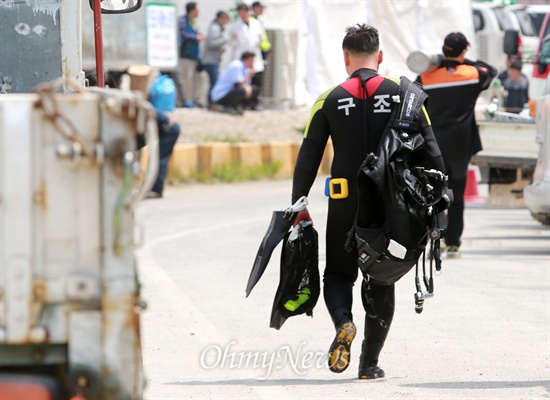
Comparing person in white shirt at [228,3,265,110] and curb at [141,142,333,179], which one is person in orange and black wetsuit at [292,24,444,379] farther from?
person in white shirt at [228,3,265,110]

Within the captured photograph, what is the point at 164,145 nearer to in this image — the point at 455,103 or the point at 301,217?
the point at 455,103

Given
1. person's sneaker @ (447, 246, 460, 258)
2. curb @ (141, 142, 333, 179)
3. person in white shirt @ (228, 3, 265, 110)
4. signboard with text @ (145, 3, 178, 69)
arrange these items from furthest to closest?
person in white shirt @ (228, 3, 265, 110) < signboard with text @ (145, 3, 178, 69) < curb @ (141, 142, 333, 179) < person's sneaker @ (447, 246, 460, 258)

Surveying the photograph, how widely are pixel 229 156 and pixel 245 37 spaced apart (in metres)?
4.39

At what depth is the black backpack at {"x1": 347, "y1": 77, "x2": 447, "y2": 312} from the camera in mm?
6719

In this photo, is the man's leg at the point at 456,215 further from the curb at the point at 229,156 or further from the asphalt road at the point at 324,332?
the curb at the point at 229,156

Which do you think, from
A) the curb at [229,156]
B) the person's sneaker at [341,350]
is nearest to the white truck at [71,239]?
the person's sneaker at [341,350]

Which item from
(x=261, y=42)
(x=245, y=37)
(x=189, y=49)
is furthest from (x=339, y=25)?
(x=189, y=49)

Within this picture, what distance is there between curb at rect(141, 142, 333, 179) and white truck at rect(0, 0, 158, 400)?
16371mm

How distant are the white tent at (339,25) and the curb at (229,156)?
5.14 metres

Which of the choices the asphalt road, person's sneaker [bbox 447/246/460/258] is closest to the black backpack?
the asphalt road

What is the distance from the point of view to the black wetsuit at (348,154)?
6984 mm

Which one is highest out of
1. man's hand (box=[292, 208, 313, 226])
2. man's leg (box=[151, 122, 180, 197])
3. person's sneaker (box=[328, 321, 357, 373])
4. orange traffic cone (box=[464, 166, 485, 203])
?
man's hand (box=[292, 208, 313, 226])

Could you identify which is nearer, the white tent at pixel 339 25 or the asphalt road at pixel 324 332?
the asphalt road at pixel 324 332

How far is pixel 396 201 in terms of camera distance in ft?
22.1
